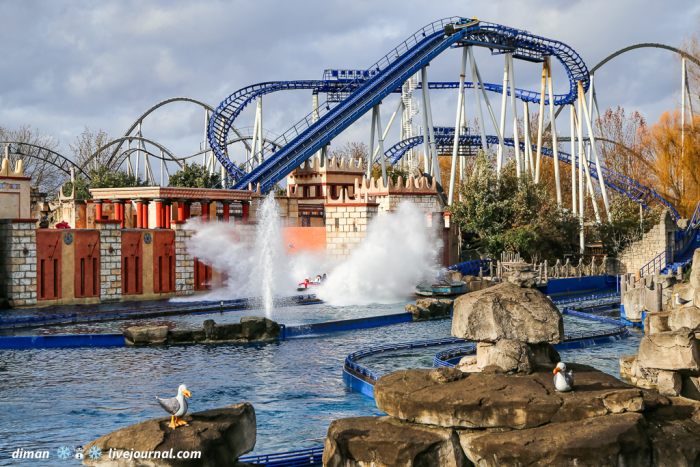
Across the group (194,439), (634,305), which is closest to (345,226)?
(634,305)

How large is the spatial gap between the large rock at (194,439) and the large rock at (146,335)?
8622 mm

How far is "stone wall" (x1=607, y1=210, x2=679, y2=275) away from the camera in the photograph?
27938 mm

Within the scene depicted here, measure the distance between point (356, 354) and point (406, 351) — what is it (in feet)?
4.98

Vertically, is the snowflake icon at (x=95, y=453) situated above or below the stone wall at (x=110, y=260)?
below

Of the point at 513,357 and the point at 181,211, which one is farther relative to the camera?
the point at 181,211

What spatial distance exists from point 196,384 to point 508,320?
18.7 feet

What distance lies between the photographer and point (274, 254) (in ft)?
87.1

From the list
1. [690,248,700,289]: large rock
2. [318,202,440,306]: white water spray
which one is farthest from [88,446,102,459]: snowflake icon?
[318,202,440,306]: white water spray

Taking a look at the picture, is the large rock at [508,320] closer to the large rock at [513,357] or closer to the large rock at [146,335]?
the large rock at [513,357]

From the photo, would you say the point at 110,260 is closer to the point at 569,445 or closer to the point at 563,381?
the point at 563,381

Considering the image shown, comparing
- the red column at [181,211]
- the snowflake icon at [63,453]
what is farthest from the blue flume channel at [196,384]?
the red column at [181,211]

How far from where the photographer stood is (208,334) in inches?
600

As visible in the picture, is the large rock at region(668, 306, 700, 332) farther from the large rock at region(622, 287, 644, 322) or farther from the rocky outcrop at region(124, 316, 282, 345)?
the rocky outcrop at region(124, 316, 282, 345)

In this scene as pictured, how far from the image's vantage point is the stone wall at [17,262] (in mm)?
20016
